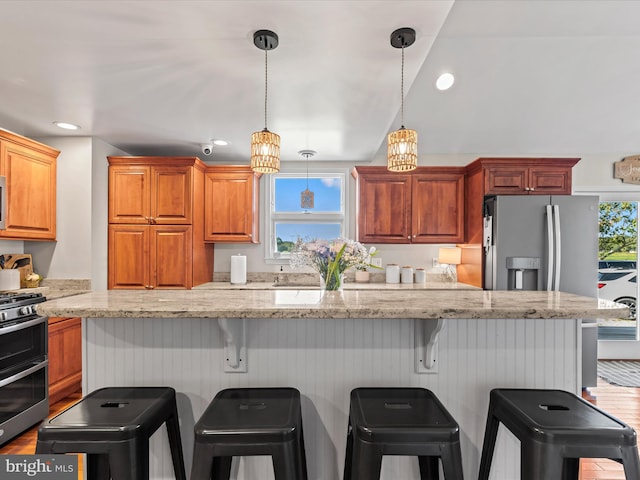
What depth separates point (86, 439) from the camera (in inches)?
44.0

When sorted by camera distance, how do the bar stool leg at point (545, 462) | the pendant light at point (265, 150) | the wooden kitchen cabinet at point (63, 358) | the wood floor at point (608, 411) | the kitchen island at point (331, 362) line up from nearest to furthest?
1. the bar stool leg at point (545, 462)
2. the kitchen island at point (331, 362)
3. the pendant light at point (265, 150)
4. the wood floor at point (608, 411)
5. the wooden kitchen cabinet at point (63, 358)

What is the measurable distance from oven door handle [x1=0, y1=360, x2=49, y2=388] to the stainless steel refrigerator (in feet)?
12.3

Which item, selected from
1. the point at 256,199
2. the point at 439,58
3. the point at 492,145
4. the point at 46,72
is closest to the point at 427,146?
the point at 492,145

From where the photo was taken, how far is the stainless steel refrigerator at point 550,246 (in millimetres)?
3141

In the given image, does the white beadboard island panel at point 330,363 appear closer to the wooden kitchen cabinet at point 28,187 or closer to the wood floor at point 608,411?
the wood floor at point 608,411

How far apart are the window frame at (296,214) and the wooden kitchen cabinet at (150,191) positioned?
99cm

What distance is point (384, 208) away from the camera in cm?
382

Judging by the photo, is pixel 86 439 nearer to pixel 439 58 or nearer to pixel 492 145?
pixel 439 58

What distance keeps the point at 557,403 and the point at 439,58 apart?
257 cm

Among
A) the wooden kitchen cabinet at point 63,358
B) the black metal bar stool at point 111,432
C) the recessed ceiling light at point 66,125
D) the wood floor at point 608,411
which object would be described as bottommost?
the wood floor at point 608,411

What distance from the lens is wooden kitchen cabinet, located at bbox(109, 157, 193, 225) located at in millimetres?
3523

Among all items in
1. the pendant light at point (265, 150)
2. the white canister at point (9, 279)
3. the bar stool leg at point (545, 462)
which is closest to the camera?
the bar stool leg at point (545, 462)

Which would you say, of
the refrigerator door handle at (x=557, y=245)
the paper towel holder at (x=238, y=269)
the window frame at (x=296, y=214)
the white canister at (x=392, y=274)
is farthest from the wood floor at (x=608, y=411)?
the window frame at (x=296, y=214)

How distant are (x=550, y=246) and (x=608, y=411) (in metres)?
1.41
